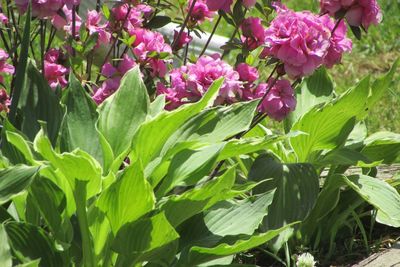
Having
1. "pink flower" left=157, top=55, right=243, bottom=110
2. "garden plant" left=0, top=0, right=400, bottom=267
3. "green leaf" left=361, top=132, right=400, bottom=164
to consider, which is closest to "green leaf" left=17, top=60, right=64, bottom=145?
"garden plant" left=0, top=0, right=400, bottom=267

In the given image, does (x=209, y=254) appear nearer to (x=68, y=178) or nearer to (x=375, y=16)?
(x=68, y=178)

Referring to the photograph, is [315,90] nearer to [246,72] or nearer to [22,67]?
[246,72]

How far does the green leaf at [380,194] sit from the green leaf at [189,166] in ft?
2.17

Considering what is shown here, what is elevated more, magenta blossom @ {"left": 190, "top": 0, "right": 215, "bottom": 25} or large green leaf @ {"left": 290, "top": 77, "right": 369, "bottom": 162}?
magenta blossom @ {"left": 190, "top": 0, "right": 215, "bottom": 25}

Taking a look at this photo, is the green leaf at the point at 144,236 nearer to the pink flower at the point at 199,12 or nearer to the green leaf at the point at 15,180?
the green leaf at the point at 15,180

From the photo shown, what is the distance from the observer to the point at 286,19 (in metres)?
3.05

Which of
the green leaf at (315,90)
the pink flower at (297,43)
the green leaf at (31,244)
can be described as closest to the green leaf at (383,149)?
the green leaf at (315,90)

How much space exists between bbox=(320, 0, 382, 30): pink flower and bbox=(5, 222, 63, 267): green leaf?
126 centimetres

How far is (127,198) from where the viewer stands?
8.43ft

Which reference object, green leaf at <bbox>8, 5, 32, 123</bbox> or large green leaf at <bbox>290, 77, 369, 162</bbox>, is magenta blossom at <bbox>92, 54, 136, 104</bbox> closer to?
green leaf at <bbox>8, 5, 32, 123</bbox>

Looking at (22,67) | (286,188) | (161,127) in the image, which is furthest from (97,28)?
(286,188)

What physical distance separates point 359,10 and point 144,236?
1.11m

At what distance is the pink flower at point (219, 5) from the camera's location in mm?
3166

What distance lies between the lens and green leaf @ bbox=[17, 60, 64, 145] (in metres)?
3.06
